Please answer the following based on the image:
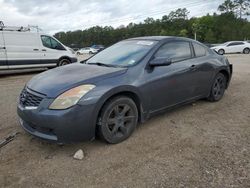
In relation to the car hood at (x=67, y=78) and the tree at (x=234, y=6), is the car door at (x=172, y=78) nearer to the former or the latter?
the car hood at (x=67, y=78)

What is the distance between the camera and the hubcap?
3814mm

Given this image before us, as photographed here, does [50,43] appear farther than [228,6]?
No

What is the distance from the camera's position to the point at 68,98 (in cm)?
345

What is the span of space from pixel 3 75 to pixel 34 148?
8.74 metres

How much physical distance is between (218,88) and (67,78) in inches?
138

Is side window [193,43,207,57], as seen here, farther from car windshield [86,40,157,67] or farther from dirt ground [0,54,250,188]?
dirt ground [0,54,250,188]

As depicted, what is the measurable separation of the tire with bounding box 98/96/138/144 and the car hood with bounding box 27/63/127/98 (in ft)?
1.28

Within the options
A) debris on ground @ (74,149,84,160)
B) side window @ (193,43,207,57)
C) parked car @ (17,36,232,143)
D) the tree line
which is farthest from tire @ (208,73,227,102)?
the tree line

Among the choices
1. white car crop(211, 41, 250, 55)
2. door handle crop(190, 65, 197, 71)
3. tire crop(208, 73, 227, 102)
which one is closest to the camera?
door handle crop(190, 65, 197, 71)

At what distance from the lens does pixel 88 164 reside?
338cm

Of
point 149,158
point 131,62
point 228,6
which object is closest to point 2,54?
point 131,62

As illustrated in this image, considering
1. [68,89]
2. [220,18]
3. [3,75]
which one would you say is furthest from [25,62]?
[220,18]

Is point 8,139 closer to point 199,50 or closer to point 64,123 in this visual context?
point 64,123

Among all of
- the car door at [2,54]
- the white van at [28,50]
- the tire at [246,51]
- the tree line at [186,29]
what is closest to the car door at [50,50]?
the white van at [28,50]
